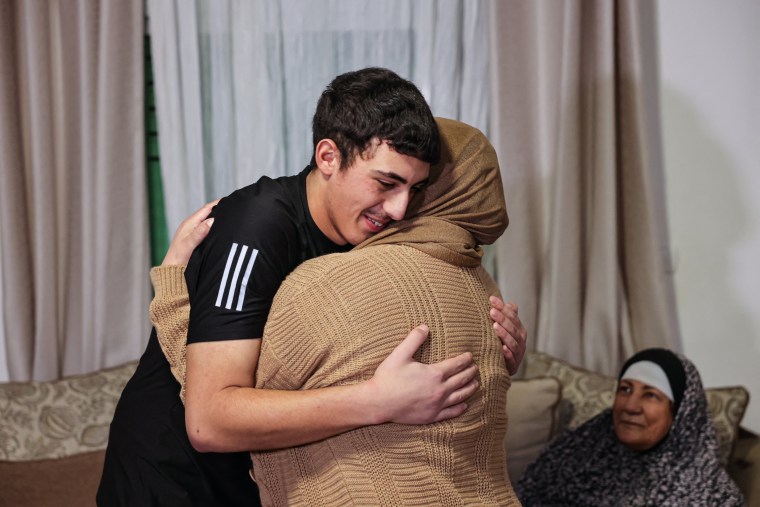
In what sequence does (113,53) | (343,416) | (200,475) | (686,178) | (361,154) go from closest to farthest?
(343,416) < (361,154) < (200,475) < (113,53) < (686,178)

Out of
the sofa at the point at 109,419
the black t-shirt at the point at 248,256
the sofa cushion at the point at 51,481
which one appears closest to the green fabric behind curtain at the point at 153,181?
the sofa at the point at 109,419

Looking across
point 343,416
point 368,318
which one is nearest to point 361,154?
point 368,318

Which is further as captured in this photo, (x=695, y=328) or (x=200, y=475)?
(x=695, y=328)

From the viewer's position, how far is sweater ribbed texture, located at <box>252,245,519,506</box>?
1.28 m

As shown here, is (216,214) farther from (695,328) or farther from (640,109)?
(695,328)

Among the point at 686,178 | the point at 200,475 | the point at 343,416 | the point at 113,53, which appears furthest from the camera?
the point at 686,178

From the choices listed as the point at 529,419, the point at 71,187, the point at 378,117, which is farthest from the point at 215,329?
the point at 71,187

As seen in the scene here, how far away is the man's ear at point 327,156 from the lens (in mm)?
1428

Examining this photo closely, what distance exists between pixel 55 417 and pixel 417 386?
1.74 metres

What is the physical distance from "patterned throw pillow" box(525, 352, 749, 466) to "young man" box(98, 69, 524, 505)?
4.64ft

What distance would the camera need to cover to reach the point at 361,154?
4.57 feet

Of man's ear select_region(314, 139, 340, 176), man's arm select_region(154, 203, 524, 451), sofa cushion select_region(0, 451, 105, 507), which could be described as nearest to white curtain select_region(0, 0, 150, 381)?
sofa cushion select_region(0, 451, 105, 507)

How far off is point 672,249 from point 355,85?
210 cm

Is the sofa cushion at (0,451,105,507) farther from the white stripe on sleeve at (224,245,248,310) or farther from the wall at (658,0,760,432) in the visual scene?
the wall at (658,0,760,432)
